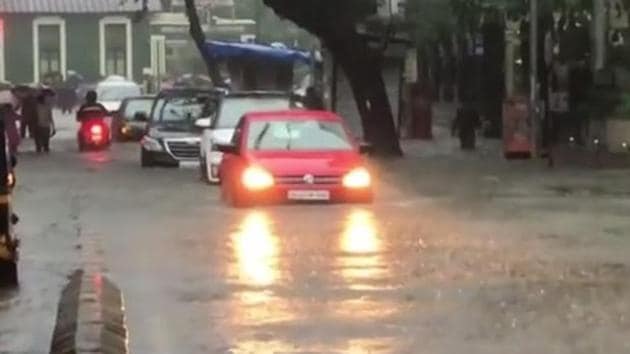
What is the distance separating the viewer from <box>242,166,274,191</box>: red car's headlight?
24.8m

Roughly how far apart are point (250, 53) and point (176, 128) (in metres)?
18.3

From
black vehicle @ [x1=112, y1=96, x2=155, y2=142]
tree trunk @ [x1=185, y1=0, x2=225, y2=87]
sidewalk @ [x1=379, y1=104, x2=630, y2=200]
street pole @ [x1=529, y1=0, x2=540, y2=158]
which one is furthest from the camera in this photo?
tree trunk @ [x1=185, y1=0, x2=225, y2=87]

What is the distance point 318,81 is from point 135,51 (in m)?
33.3

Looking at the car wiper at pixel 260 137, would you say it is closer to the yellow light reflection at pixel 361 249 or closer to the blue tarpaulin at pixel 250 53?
the yellow light reflection at pixel 361 249

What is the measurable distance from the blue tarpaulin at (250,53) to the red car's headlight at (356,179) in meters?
32.1

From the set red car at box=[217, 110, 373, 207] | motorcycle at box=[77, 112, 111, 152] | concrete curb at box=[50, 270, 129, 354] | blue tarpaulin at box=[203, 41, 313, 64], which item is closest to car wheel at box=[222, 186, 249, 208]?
red car at box=[217, 110, 373, 207]

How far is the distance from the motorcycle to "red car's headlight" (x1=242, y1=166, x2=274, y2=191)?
22601mm

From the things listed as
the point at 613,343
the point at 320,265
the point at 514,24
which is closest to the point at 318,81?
the point at 514,24

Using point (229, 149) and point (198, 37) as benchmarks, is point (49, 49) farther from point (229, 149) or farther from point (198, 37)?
point (229, 149)

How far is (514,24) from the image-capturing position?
40500mm

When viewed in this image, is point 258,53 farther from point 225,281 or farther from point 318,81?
point 225,281

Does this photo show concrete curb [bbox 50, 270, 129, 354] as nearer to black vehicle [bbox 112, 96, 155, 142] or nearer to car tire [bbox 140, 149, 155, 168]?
car tire [bbox 140, 149, 155, 168]

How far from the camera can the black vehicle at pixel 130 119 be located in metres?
52.3

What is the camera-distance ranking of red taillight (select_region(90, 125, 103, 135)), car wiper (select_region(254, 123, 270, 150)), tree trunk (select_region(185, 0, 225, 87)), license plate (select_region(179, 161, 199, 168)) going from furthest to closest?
tree trunk (select_region(185, 0, 225, 87)), red taillight (select_region(90, 125, 103, 135)), license plate (select_region(179, 161, 199, 168)), car wiper (select_region(254, 123, 270, 150))
